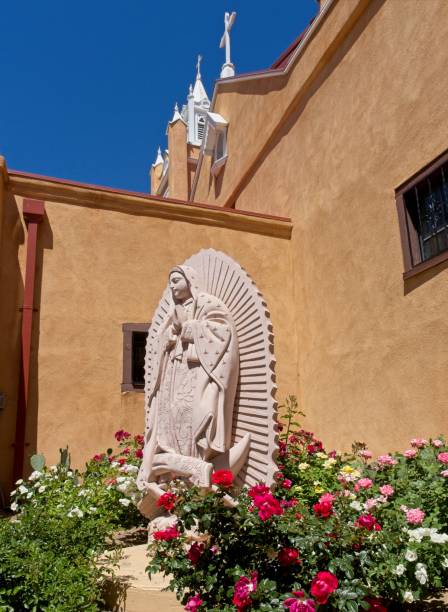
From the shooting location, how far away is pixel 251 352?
4012mm

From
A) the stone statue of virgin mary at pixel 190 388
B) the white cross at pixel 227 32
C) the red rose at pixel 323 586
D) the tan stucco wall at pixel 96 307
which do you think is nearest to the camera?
the red rose at pixel 323 586

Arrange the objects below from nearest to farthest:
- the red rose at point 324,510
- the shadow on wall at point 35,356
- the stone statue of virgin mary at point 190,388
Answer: the red rose at point 324,510 < the stone statue of virgin mary at point 190,388 < the shadow on wall at point 35,356

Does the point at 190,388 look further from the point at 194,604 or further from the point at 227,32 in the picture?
the point at 227,32

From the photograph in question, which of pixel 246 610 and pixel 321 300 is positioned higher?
pixel 321 300

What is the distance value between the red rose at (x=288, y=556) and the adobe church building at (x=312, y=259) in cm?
292

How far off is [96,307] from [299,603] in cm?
537

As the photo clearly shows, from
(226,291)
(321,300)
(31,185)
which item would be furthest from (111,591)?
(31,185)

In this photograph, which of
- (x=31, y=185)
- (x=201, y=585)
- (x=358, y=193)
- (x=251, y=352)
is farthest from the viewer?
(x=31, y=185)

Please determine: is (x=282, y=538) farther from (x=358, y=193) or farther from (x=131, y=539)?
(x=358, y=193)

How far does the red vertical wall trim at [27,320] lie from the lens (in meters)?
6.24

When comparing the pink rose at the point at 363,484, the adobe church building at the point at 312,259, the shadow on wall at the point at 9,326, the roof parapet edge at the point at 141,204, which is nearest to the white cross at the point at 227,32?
the adobe church building at the point at 312,259

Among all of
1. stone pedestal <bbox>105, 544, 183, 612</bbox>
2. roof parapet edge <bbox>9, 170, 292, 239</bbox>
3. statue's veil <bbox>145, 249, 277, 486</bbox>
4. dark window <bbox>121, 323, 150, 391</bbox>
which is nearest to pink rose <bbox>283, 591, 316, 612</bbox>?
stone pedestal <bbox>105, 544, 183, 612</bbox>

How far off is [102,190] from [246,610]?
6.03m

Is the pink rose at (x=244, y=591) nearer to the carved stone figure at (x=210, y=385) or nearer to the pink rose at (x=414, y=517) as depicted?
the pink rose at (x=414, y=517)
